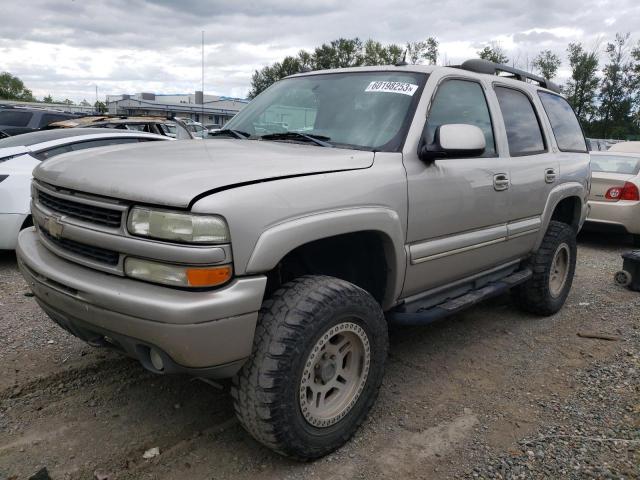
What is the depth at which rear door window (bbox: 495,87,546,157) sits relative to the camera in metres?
4.17


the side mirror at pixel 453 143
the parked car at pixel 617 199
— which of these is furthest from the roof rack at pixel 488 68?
the parked car at pixel 617 199

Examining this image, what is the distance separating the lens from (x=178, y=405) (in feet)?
10.6

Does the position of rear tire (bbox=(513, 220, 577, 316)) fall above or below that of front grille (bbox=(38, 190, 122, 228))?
below

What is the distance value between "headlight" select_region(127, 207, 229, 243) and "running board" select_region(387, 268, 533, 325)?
1.45 metres

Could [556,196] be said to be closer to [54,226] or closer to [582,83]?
[54,226]

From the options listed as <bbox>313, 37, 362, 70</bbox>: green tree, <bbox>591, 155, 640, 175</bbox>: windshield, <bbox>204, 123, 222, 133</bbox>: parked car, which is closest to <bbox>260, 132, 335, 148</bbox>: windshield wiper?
<bbox>204, 123, 222, 133</bbox>: parked car

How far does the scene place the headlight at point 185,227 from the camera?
2215 millimetres

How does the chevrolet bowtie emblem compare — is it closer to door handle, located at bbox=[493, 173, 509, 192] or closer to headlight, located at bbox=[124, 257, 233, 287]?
headlight, located at bbox=[124, 257, 233, 287]

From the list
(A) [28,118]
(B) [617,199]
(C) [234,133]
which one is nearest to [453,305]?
(C) [234,133]

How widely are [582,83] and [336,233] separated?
42.2m

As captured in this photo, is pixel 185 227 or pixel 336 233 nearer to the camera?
pixel 185 227

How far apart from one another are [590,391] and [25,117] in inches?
546

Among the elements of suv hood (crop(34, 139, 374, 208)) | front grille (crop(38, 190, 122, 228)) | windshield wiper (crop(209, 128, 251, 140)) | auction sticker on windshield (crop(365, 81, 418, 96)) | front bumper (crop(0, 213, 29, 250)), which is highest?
auction sticker on windshield (crop(365, 81, 418, 96))

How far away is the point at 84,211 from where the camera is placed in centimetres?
256
